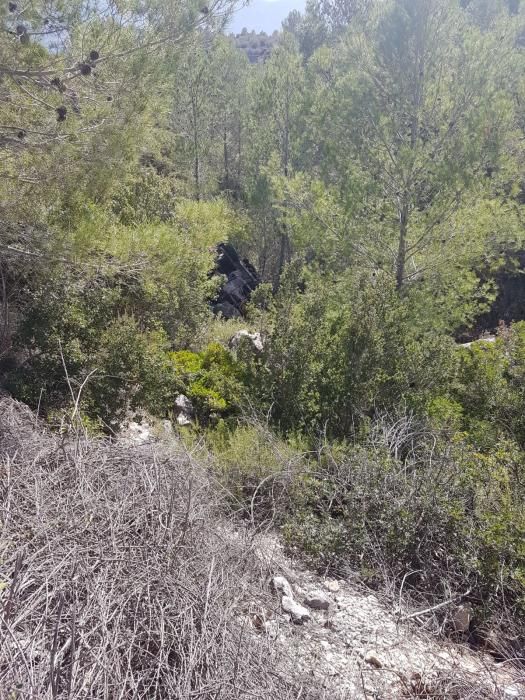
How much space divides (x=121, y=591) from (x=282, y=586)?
1145 millimetres

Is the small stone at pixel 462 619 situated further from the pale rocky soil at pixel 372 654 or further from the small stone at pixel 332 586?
the small stone at pixel 332 586

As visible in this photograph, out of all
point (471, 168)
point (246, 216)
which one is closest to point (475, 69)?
point (471, 168)

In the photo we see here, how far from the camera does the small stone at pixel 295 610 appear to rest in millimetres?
2920

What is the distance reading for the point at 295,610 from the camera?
9.65 feet

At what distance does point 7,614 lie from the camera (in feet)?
6.55

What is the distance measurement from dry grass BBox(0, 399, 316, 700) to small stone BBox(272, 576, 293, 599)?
4.6 inches

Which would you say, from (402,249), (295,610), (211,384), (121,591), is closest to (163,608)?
(121,591)

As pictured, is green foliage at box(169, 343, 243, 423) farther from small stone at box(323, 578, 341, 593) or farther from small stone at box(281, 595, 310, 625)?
small stone at box(281, 595, 310, 625)

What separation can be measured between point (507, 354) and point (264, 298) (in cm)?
310

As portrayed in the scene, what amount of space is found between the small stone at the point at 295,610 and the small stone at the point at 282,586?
0.26ft

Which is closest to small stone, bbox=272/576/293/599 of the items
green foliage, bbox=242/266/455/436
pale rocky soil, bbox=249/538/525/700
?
pale rocky soil, bbox=249/538/525/700

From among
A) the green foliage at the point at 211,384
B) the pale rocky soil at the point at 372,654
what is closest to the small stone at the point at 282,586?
the pale rocky soil at the point at 372,654

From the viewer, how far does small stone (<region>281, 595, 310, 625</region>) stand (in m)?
2.92

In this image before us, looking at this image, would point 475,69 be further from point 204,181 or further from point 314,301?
point 204,181
